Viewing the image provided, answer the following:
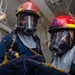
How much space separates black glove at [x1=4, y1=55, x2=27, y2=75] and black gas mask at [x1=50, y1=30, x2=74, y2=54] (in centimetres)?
27

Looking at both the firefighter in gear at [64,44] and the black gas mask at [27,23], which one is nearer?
the firefighter in gear at [64,44]

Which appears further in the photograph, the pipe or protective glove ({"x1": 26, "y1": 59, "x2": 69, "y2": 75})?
the pipe

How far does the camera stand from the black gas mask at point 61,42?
55.5 inches

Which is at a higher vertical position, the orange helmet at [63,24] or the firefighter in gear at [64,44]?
the orange helmet at [63,24]

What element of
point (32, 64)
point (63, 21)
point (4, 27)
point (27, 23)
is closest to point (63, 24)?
point (63, 21)

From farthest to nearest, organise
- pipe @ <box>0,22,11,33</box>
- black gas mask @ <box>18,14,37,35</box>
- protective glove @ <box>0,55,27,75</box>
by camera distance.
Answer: pipe @ <box>0,22,11,33</box> < black gas mask @ <box>18,14,37,35</box> < protective glove @ <box>0,55,27,75</box>

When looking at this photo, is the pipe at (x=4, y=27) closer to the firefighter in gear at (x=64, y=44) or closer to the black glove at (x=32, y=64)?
the firefighter in gear at (x=64, y=44)

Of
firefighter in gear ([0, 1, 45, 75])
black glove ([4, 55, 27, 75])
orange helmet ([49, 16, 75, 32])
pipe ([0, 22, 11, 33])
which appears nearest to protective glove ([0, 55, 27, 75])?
black glove ([4, 55, 27, 75])

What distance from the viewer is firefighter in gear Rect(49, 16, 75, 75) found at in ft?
4.42

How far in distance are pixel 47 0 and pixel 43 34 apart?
1.71 ft

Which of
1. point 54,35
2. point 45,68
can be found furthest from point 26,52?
point 45,68

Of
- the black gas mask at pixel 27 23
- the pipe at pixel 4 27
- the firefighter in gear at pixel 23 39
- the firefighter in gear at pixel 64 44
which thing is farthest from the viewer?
the pipe at pixel 4 27

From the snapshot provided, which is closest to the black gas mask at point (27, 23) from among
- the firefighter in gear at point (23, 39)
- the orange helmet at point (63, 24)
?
the firefighter in gear at point (23, 39)

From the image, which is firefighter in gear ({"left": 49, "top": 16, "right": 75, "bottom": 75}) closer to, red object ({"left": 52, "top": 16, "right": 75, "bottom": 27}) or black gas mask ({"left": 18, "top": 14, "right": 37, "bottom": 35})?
red object ({"left": 52, "top": 16, "right": 75, "bottom": 27})
